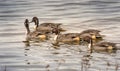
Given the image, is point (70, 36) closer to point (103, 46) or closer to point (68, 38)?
point (68, 38)

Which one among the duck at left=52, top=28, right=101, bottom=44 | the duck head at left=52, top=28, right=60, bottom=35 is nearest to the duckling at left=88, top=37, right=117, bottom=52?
the duck at left=52, top=28, right=101, bottom=44

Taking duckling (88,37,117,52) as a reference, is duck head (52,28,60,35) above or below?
above

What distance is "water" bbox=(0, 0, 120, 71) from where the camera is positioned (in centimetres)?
1431

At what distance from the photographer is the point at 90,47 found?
55.0 ft

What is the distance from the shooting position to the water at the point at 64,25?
14.3 m

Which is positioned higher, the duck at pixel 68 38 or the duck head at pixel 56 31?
the duck head at pixel 56 31

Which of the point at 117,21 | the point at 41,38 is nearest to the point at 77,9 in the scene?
the point at 117,21

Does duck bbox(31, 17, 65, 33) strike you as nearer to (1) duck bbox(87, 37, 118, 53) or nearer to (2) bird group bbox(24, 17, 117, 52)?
(2) bird group bbox(24, 17, 117, 52)

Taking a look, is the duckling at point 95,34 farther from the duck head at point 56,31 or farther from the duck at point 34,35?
the duck at point 34,35

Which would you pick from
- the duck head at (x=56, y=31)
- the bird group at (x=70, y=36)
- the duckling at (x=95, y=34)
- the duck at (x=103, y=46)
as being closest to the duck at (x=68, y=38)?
the bird group at (x=70, y=36)

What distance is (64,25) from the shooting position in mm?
22047

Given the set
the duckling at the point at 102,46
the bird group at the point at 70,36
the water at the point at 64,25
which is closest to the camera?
the water at the point at 64,25

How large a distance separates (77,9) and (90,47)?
9784 millimetres

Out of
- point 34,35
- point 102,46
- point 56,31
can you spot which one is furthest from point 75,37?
point 102,46
